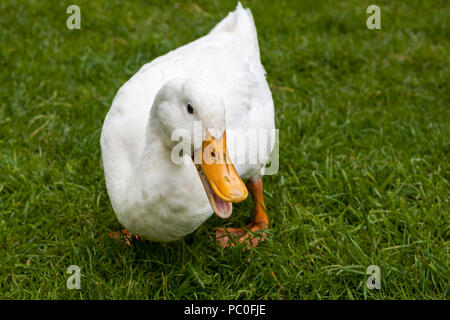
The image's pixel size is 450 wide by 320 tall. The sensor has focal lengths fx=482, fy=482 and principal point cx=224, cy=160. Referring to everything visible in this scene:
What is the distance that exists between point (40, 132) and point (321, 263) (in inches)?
91.1

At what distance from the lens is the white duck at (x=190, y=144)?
1.94 meters

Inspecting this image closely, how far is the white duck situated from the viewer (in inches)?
76.2

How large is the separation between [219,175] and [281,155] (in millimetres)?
1618

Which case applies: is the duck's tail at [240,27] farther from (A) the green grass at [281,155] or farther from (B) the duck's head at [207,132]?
(B) the duck's head at [207,132]

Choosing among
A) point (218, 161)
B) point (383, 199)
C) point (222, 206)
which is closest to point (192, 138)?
point (218, 161)

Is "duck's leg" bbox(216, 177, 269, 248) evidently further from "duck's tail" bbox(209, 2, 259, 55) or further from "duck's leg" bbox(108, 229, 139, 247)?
"duck's tail" bbox(209, 2, 259, 55)

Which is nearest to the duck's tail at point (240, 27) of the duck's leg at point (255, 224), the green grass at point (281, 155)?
the green grass at point (281, 155)

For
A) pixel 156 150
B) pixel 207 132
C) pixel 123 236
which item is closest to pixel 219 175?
pixel 207 132

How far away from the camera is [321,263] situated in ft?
8.81

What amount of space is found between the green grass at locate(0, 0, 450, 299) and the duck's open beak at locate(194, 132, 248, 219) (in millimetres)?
733

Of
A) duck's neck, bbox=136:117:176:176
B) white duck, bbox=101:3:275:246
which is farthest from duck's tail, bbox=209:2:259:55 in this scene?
duck's neck, bbox=136:117:176:176

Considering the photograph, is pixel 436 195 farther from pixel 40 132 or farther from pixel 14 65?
pixel 14 65
